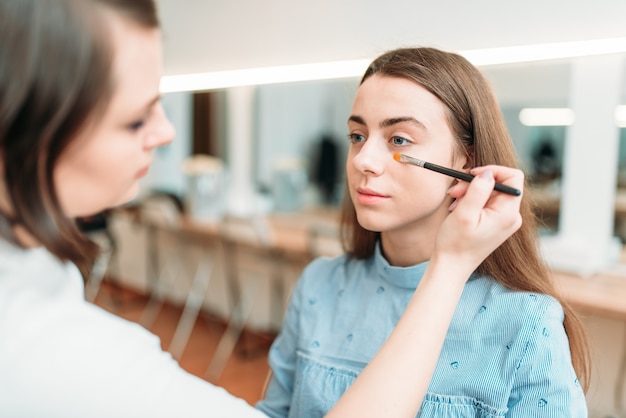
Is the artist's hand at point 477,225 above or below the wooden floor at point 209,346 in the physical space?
above

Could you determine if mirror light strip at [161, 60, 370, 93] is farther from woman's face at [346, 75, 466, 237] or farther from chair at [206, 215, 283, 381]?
chair at [206, 215, 283, 381]

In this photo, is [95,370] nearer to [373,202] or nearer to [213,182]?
[373,202]

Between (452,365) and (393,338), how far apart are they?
25cm

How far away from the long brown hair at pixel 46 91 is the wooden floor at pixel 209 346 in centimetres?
216

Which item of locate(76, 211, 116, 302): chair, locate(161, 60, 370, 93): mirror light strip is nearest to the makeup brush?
locate(161, 60, 370, 93): mirror light strip

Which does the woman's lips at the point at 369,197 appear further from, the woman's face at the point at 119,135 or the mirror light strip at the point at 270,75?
the mirror light strip at the point at 270,75

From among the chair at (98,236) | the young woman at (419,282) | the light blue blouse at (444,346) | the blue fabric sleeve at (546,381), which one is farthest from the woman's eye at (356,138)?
the chair at (98,236)

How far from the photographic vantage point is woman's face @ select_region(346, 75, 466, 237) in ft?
2.87

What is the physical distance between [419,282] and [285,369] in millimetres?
353

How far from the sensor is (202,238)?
3625mm

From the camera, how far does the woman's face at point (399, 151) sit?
87cm

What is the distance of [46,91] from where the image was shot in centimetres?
46

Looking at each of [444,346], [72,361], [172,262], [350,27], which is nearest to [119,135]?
[72,361]

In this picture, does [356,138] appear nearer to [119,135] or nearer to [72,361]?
[119,135]
